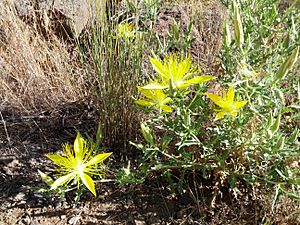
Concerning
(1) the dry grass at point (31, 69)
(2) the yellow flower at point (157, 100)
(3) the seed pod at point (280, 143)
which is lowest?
(3) the seed pod at point (280, 143)

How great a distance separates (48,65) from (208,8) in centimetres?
145

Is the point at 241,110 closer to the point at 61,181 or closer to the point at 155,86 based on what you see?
the point at 155,86

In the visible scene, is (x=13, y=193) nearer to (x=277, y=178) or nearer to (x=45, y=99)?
(x=45, y=99)

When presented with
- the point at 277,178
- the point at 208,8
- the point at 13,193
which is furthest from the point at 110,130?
the point at 208,8

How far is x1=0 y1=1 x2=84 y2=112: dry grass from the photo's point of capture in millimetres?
2258

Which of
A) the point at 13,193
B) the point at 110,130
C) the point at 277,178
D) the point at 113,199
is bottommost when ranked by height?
the point at 277,178

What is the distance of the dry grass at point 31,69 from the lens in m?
2.26

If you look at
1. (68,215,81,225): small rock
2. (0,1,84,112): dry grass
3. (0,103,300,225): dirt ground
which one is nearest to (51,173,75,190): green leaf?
(0,103,300,225): dirt ground

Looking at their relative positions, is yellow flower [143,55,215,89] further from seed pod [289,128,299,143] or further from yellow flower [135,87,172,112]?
seed pod [289,128,299,143]

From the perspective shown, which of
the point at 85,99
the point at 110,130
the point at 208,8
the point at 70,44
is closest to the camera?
the point at 110,130

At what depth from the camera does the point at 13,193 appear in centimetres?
164

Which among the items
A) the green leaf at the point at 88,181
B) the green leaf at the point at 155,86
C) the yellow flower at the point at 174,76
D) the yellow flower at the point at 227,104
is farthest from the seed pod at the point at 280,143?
the green leaf at the point at 88,181

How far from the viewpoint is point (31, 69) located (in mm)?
2496

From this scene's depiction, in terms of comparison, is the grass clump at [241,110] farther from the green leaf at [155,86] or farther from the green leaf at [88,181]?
the green leaf at [88,181]
